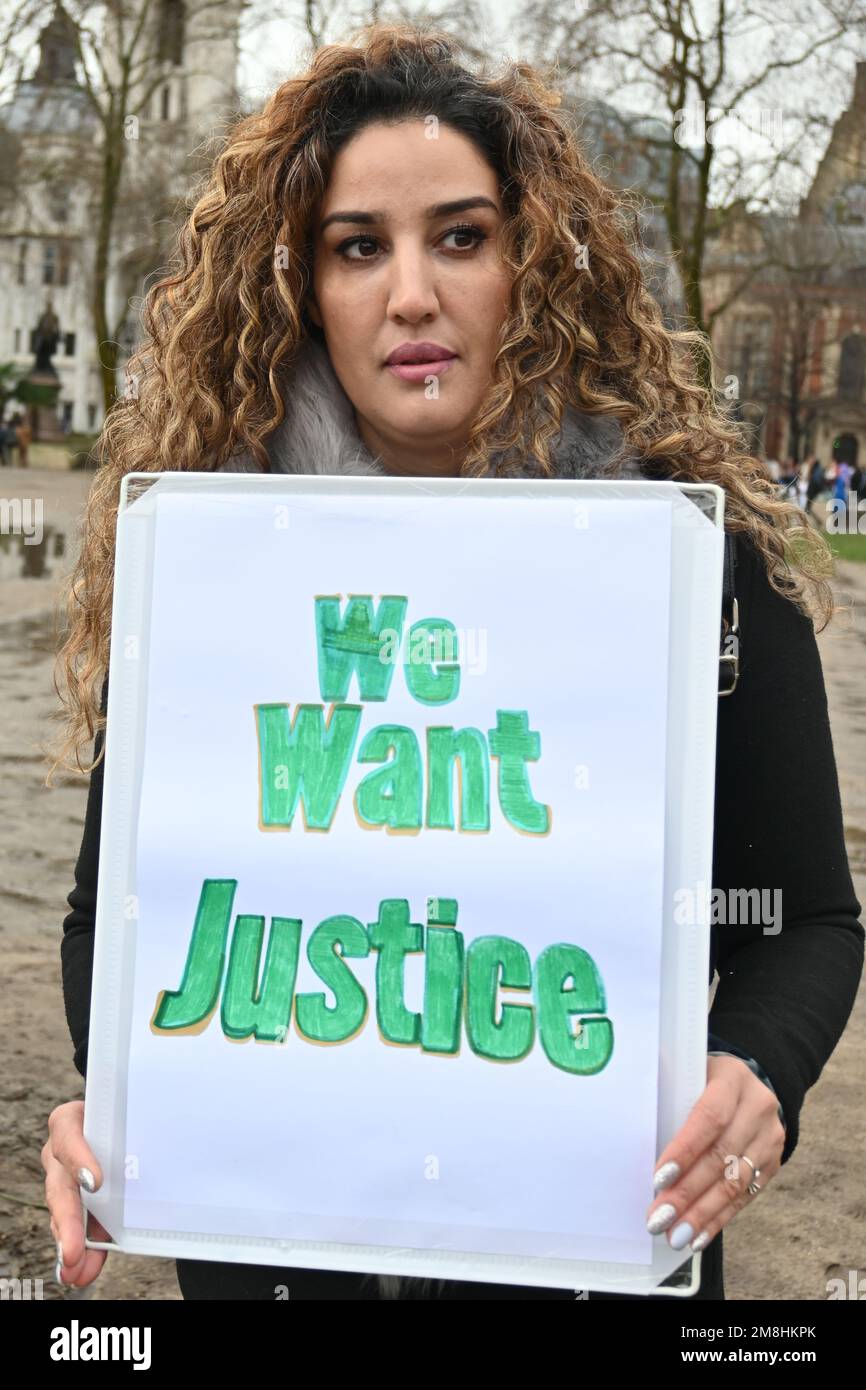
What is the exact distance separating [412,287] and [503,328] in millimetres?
126

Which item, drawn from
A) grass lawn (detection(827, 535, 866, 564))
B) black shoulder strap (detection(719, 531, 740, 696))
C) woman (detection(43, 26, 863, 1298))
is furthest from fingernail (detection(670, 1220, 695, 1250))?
grass lawn (detection(827, 535, 866, 564))

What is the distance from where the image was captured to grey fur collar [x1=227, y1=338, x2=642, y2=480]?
5.58 ft

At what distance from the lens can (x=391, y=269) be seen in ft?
5.60

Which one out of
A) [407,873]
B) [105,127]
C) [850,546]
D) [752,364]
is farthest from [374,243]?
[752,364]

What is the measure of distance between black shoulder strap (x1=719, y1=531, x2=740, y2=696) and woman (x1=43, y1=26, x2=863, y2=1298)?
0.09 feet

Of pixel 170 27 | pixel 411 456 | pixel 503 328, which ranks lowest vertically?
pixel 411 456

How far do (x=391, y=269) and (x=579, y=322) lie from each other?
0.74 ft

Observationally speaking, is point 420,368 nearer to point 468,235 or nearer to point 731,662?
point 468,235

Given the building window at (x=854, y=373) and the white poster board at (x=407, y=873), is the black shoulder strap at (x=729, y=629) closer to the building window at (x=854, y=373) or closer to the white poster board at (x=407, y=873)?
the white poster board at (x=407, y=873)

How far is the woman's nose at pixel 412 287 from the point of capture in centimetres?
166

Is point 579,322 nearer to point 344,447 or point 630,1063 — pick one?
point 344,447

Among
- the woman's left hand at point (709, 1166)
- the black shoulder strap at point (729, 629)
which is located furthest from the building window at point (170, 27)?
the woman's left hand at point (709, 1166)

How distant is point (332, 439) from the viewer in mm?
1779

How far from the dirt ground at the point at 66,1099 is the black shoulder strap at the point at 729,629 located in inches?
15.6
